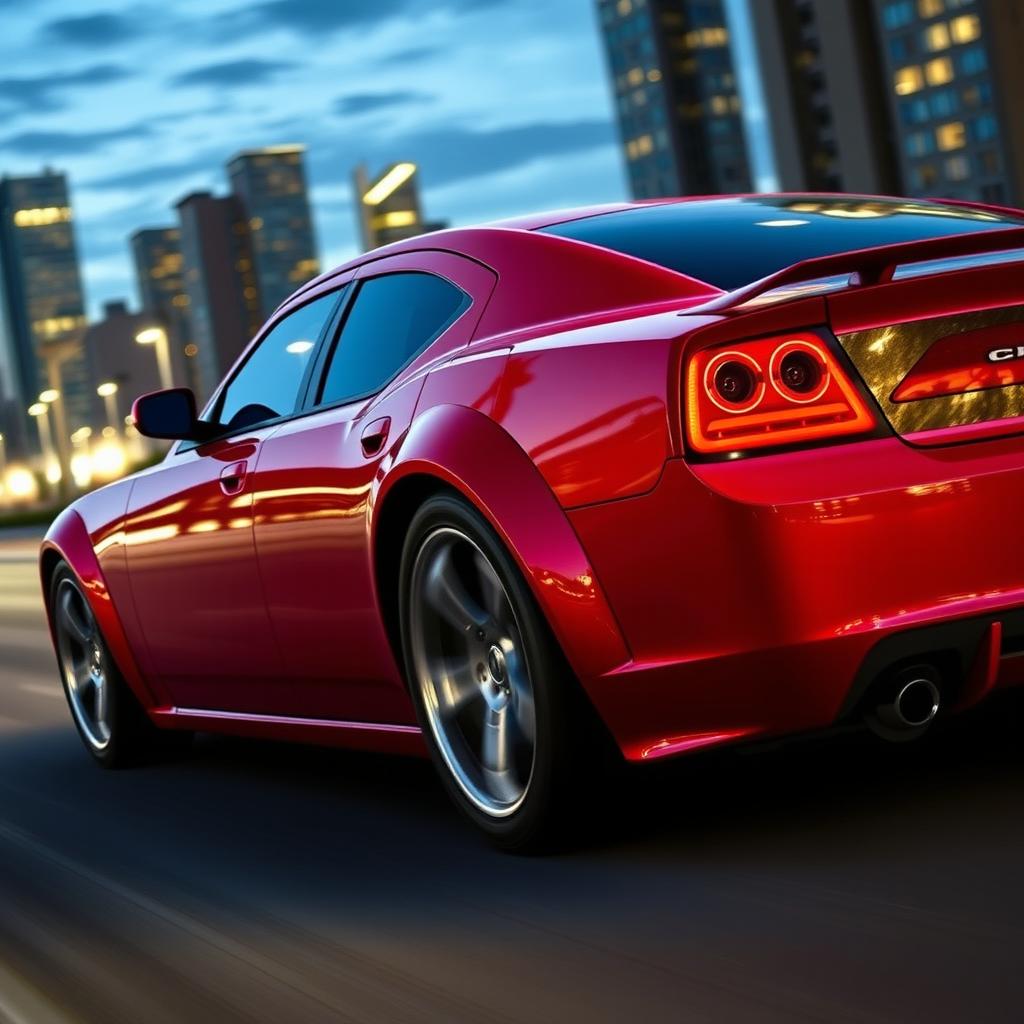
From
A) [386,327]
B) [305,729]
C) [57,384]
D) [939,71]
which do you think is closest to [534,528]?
[386,327]

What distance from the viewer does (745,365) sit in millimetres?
3506

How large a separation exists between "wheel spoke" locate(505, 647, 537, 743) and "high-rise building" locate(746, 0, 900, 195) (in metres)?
115

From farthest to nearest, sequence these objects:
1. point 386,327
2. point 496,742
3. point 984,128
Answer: point 984,128 → point 386,327 → point 496,742

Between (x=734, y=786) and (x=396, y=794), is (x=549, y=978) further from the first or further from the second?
(x=396, y=794)

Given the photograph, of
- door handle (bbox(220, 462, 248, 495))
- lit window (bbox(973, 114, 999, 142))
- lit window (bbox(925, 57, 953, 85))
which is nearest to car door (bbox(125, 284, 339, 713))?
door handle (bbox(220, 462, 248, 495))

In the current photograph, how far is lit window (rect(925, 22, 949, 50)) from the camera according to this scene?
395 ft

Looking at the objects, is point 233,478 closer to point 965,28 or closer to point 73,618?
point 73,618

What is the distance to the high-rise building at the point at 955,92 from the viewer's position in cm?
11769

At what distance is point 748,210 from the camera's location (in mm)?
4602

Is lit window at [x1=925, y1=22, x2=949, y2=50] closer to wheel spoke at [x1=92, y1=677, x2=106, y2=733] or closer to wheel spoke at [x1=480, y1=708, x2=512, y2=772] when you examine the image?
wheel spoke at [x1=92, y1=677, x2=106, y2=733]

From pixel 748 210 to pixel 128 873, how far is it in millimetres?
2160

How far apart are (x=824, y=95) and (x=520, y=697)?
448ft

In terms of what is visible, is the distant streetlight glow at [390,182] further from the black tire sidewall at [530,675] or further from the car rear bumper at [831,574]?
the car rear bumper at [831,574]

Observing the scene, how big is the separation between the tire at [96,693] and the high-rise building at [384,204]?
1950 centimetres
